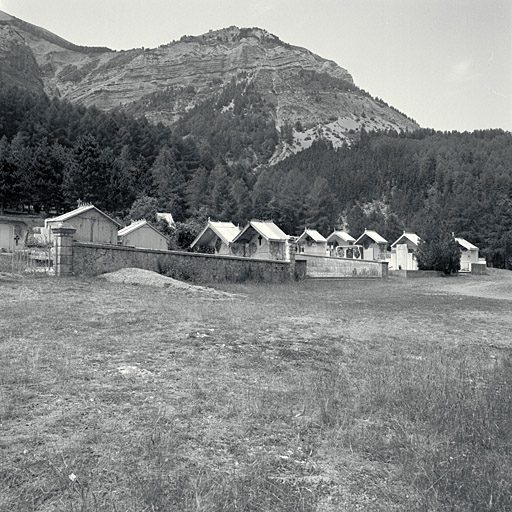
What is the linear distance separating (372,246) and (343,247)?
4783 mm

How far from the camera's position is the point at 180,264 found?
2617cm

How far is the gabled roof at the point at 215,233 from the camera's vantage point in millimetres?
48000

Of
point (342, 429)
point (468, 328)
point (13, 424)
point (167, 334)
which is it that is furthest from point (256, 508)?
point (468, 328)

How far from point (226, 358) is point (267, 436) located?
10.3 ft

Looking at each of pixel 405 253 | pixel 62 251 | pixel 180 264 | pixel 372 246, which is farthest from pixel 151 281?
pixel 405 253

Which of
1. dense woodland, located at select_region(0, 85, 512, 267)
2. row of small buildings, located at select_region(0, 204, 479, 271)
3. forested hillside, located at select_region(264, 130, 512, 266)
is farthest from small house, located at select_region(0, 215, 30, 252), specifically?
forested hillside, located at select_region(264, 130, 512, 266)

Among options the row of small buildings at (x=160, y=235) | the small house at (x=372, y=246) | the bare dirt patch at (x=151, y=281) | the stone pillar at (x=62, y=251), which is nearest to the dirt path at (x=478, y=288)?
the row of small buildings at (x=160, y=235)

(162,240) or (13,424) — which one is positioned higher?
(162,240)

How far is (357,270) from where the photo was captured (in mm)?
44375

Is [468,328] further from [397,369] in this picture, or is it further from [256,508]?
[256,508]

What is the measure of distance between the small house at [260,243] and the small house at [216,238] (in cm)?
136

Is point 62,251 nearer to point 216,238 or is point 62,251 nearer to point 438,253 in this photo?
A: point 216,238

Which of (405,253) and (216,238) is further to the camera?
(405,253)

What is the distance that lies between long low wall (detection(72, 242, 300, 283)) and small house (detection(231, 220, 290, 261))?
10.4 metres
